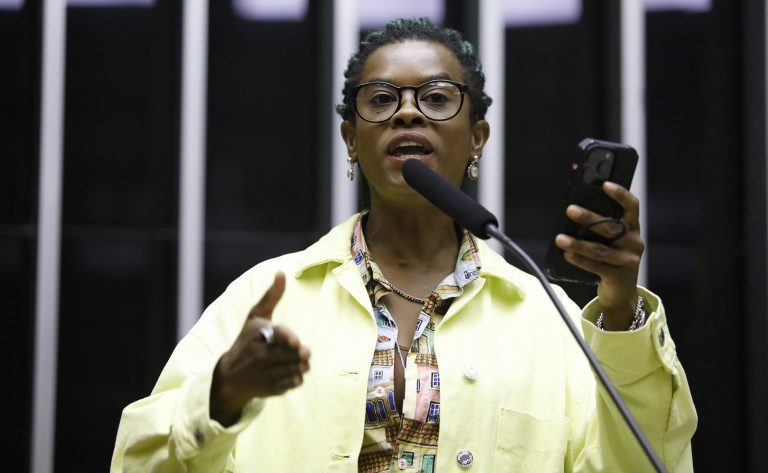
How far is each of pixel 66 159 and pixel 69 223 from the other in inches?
12.3

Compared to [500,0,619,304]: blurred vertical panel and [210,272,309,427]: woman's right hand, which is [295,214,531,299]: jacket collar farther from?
[500,0,619,304]: blurred vertical panel

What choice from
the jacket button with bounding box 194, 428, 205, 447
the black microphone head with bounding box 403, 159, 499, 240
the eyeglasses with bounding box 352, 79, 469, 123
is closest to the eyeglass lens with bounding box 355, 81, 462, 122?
the eyeglasses with bounding box 352, 79, 469, 123

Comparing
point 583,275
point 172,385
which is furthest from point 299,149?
point 583,275

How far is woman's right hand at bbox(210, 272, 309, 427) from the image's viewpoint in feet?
5.34

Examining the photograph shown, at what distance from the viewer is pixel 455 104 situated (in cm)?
241

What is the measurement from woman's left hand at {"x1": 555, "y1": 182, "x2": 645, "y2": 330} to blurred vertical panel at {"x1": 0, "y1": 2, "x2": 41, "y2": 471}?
11.7 feet

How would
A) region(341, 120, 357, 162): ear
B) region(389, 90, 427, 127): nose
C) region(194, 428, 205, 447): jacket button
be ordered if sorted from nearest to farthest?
region(194, 428, 205, 447): jacket button
region(389, 90, 427, 127): nose
region(341, 120, 357, 162): ear

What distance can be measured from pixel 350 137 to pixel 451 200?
0.93 meters

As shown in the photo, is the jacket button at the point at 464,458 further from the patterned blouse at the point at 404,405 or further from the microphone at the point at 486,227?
the microphone at the point at 486,227

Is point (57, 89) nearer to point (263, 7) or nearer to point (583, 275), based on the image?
point (263, 7)

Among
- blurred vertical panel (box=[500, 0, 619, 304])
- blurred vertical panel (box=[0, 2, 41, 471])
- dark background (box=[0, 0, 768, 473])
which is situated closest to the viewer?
blurred vertical panel (box=[0, 2, 41, 471])

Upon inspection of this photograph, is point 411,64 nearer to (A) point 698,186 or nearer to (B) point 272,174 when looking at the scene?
(B) point 272,174

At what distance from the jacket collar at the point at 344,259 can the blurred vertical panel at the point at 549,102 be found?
2743 mm

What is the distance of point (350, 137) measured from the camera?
2.60m
